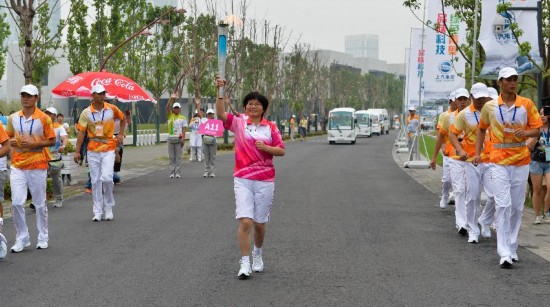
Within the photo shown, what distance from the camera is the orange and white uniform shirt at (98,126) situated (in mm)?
11820

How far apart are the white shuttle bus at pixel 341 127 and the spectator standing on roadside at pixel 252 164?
148 feet

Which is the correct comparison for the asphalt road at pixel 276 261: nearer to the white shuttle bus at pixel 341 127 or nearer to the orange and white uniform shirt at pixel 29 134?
the orange and white uniform shirt at pixel 29 134

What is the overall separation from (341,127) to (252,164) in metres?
45.7

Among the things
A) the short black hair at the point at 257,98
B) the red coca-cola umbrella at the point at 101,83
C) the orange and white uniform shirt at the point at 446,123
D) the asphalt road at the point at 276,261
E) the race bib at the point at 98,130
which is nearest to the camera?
the asphalt road at the point at 276,261

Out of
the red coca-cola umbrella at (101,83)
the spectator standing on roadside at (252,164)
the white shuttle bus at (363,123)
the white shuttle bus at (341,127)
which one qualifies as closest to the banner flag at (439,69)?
the red coca-cola umbrella at (101,83)

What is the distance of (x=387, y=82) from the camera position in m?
149

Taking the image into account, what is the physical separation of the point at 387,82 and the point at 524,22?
136 meters

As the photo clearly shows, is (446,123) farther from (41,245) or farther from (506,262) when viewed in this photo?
(41,245)

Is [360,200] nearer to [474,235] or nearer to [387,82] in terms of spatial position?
[474,235]

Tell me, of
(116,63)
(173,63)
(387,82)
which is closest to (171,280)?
(116,63)

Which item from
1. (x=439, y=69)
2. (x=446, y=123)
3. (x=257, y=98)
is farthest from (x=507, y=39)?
(x=439, y=69)

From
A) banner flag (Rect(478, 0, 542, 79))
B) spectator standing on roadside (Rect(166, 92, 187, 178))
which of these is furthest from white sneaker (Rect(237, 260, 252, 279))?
spectator standing on roadside (Rect(166, 92, 187, 178))

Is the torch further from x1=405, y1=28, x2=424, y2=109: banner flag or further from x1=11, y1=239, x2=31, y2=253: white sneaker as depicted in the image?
x1=405, y1=28, x2=424, y2=109: banner flag

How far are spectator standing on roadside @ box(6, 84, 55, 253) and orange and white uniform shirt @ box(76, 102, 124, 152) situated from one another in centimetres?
224
